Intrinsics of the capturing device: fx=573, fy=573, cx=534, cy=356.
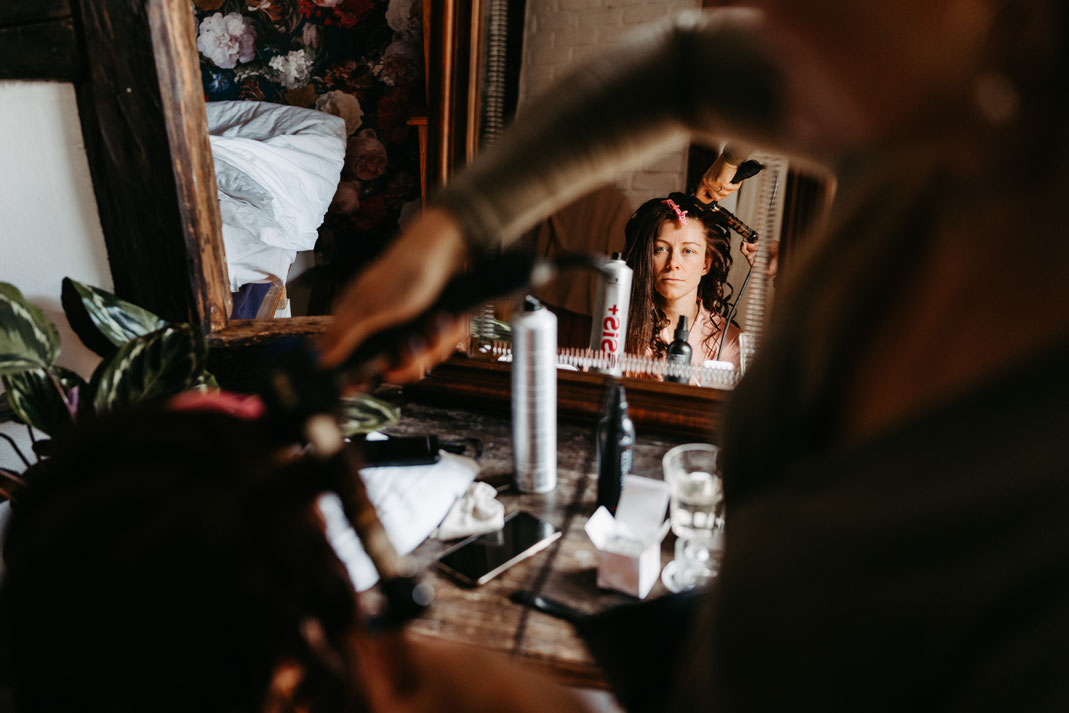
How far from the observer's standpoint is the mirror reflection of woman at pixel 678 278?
0.98m

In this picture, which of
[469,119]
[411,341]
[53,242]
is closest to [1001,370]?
[411,341]

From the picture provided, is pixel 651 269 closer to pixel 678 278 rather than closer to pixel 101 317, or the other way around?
pixel 678 278

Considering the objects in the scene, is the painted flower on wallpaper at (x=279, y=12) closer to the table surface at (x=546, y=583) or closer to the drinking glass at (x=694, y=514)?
the table surface at (x=546, y=583)

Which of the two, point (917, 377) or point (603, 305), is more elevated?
point (917, 377)

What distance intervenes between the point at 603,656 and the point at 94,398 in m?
0.68

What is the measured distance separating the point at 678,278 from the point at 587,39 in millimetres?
420

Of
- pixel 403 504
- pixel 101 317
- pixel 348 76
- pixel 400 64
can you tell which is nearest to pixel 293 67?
pixel 348 76

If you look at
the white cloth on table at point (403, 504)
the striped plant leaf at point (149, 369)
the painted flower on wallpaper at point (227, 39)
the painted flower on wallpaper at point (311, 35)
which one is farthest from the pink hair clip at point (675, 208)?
the painted flower on wallpaper at point (227, 39)

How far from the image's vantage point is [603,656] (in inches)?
22.0

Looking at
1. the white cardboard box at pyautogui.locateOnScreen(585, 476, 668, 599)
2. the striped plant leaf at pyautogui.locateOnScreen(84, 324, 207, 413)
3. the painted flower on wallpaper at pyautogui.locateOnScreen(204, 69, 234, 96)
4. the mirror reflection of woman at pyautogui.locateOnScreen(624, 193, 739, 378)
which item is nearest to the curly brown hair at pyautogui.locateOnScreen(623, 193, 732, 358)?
the mirror reflection of woman at pyautogui.locateOnScreen(624, 193, 739, 378)

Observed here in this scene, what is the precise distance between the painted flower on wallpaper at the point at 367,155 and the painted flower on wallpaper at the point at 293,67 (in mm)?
303

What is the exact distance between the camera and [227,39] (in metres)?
1.79

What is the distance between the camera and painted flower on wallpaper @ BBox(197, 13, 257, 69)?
1738mm

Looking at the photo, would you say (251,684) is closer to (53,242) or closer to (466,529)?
(466,529)
